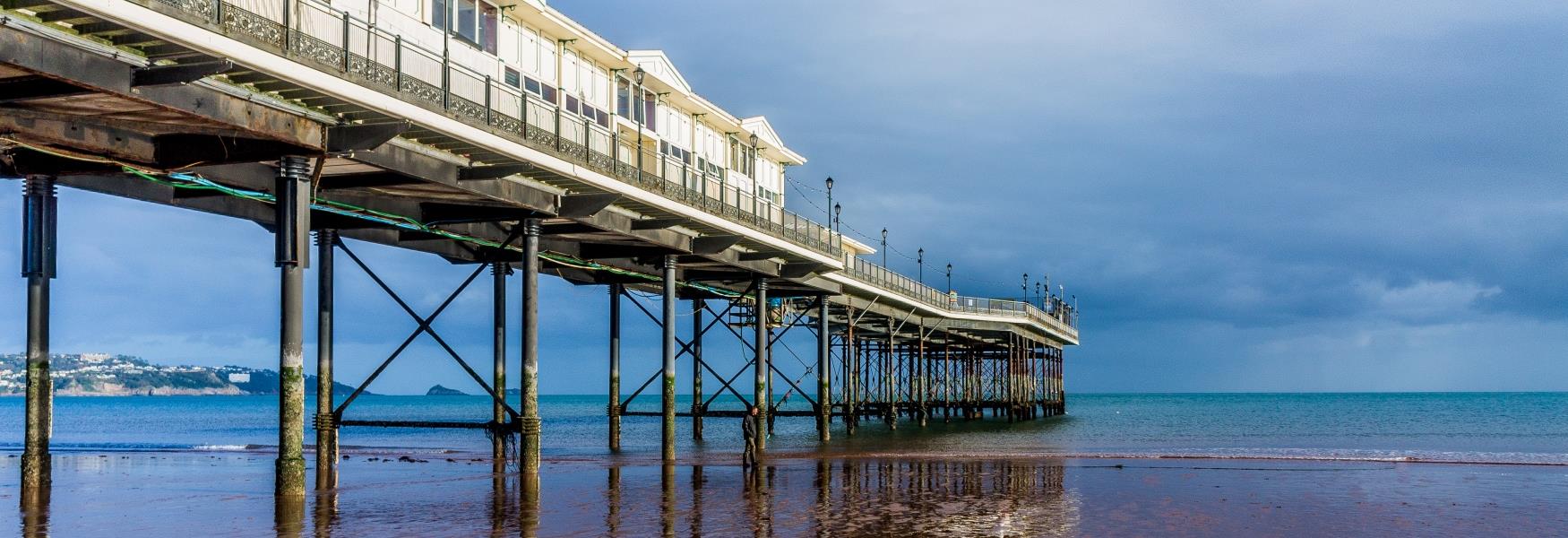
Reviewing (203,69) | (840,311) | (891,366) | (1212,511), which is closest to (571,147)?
(203,69)

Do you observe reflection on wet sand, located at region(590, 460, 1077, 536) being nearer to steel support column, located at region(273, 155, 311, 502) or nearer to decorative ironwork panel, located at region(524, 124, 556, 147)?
steel support column, located at region(273, 155, 311, 502)

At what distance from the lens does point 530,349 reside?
84.6ft

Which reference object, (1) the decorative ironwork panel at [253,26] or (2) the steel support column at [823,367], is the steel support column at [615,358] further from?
(1) the decorative ironwork panel at [253,26]

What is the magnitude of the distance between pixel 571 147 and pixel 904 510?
28.7 feet

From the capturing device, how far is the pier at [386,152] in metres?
15.1

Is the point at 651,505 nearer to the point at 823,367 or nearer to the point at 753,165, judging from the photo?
the point at 753,165

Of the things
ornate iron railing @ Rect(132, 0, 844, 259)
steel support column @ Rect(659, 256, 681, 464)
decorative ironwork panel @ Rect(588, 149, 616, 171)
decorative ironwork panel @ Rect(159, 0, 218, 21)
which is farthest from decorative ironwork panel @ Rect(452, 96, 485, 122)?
steel support column @ Rect(659, 256, 681, 464)

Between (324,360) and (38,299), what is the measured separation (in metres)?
5.69

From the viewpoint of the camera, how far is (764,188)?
136 ft

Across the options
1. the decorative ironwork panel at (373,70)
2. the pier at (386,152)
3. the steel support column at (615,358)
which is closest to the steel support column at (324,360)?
the pier at (386,152)

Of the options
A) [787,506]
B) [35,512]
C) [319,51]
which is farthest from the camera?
[787,506]

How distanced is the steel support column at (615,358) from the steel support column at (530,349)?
1384 cm

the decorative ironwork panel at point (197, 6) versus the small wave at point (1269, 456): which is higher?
the decorative ironwork panel at point (197, 6)

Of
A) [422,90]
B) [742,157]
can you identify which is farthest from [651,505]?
[742,157]
